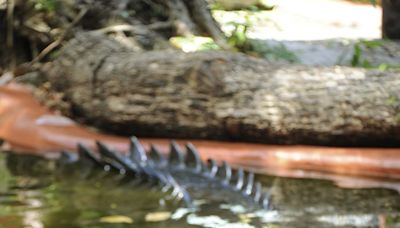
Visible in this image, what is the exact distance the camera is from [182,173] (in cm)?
294

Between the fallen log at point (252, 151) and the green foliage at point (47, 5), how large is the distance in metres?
1.40

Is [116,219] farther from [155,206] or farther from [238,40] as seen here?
[238,40]

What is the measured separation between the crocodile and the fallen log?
0.72 feet

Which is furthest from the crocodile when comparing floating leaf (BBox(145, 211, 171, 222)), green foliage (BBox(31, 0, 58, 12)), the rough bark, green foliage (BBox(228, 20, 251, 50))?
green foliage (BBox(228, 20, 251, 50))

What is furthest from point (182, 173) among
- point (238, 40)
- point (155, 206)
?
point (238, 40)

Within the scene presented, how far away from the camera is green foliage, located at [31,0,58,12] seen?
5.44 meters

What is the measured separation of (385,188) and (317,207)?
0.49 meters

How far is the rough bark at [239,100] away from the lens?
3594 mm

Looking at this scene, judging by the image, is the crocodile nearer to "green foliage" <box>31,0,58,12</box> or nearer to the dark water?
the dark water

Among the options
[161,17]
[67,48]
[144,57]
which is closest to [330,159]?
[144,57]

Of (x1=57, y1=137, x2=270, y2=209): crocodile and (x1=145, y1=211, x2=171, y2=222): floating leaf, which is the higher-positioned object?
(x1=57, y1=137, x2=270, y2=209): crocodile

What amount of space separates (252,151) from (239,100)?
0.36 m

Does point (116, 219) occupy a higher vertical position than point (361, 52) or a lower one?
lower

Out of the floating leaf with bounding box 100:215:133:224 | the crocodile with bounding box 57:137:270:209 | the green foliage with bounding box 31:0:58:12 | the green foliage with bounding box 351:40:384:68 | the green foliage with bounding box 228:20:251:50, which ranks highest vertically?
the green foliage with bounding box 31:0:58:12
